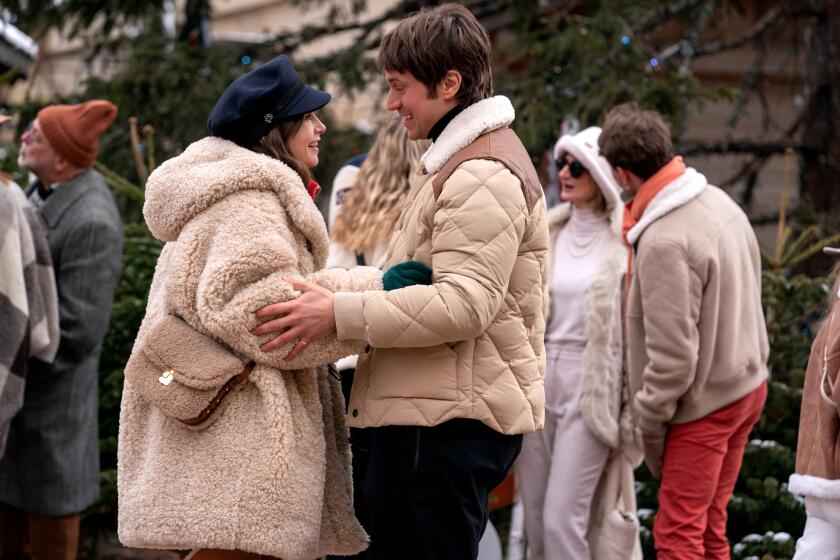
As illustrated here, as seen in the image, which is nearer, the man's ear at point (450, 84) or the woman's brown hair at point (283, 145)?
the man's ear at point (450, 84)

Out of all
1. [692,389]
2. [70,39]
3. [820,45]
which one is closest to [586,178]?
[692,389]

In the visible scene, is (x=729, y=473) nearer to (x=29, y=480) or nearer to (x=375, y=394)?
(x=375, y=394)

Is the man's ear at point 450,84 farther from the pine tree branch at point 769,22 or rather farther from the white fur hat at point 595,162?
the pine tree branch at point 769,22

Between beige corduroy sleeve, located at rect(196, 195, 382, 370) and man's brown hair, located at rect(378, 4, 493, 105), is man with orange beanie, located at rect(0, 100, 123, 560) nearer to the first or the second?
beige corduroy sleeve, located at rect(196, 195, 382, 370)

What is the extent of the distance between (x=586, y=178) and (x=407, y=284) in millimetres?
2455

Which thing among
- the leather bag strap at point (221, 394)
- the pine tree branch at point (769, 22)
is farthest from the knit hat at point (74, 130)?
the pine tree branch at point (769, 22)

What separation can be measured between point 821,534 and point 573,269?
2.15 m

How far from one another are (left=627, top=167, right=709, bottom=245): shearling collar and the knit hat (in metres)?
2.58

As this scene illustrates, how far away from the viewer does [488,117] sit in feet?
11.0

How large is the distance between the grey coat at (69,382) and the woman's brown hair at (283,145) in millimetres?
2362

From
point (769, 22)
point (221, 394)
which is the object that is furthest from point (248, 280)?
point (769, 22)

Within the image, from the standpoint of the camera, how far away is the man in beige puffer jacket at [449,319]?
3168mm

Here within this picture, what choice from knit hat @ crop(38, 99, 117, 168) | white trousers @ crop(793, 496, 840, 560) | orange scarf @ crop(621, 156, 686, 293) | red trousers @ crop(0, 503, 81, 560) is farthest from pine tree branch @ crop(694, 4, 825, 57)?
white trousers @ crop(793, 496, 840, 560)

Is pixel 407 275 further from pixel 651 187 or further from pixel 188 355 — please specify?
pixel 651 187
